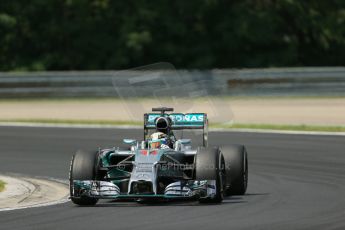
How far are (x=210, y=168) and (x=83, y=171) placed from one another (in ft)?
5.53

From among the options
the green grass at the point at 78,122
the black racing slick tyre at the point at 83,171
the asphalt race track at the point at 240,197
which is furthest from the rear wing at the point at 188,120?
the green grass at the point at 78,122

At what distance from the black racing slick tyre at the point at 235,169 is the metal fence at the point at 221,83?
20800 millimetres

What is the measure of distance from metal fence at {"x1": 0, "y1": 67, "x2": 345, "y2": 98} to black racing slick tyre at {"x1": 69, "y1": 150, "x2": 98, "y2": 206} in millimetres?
22021

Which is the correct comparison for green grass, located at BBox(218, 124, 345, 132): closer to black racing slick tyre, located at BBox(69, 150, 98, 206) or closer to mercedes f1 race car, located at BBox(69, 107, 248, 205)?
mercedes f1 race car, located at BBox(69, 107, 248, 205)

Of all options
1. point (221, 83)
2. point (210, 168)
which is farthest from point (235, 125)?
point (210, 168)

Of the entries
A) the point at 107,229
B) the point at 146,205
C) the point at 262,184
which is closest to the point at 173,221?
the point at 107,229

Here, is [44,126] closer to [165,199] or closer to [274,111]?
[274,111]

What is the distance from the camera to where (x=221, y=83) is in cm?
3819

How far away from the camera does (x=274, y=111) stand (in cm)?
3478

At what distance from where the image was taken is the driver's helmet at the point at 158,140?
15.6m

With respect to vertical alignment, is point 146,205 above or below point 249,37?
below

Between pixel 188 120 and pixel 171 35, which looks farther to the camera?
pixel 171 35

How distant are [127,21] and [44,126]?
16520mm

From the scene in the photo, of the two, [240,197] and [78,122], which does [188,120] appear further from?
[78,122]
